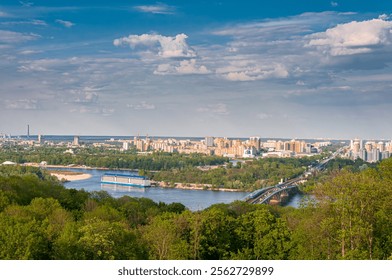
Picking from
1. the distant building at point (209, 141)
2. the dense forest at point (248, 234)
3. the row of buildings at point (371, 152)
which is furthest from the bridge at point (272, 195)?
the distant building at point (209, 141)

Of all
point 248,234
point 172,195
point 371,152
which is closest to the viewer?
point 248,234

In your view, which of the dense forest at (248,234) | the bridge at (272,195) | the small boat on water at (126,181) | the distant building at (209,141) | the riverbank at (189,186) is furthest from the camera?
the distant building at (209,141)

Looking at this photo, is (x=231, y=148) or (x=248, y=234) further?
(x=231, y=148)

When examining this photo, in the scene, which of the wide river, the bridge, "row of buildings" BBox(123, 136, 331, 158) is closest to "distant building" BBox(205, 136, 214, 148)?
"row of buildings" BBox(123, 136, 331, 158)

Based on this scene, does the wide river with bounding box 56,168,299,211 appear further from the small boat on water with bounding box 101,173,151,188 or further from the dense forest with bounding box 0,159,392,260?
the dense forest with bounding box 0,159,392,260

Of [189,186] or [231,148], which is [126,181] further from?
[231,148]

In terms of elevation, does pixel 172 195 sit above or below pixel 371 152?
below

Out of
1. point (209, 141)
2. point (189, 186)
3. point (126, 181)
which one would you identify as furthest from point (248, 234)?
point (209, 141)

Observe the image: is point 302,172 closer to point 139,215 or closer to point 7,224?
point 139,215

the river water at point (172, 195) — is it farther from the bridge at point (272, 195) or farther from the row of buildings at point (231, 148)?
the row of buildings at point (231, 148)

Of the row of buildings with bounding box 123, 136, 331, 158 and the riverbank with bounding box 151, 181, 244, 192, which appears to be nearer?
the riverbank with bounding box 151, 181, 244, 192
